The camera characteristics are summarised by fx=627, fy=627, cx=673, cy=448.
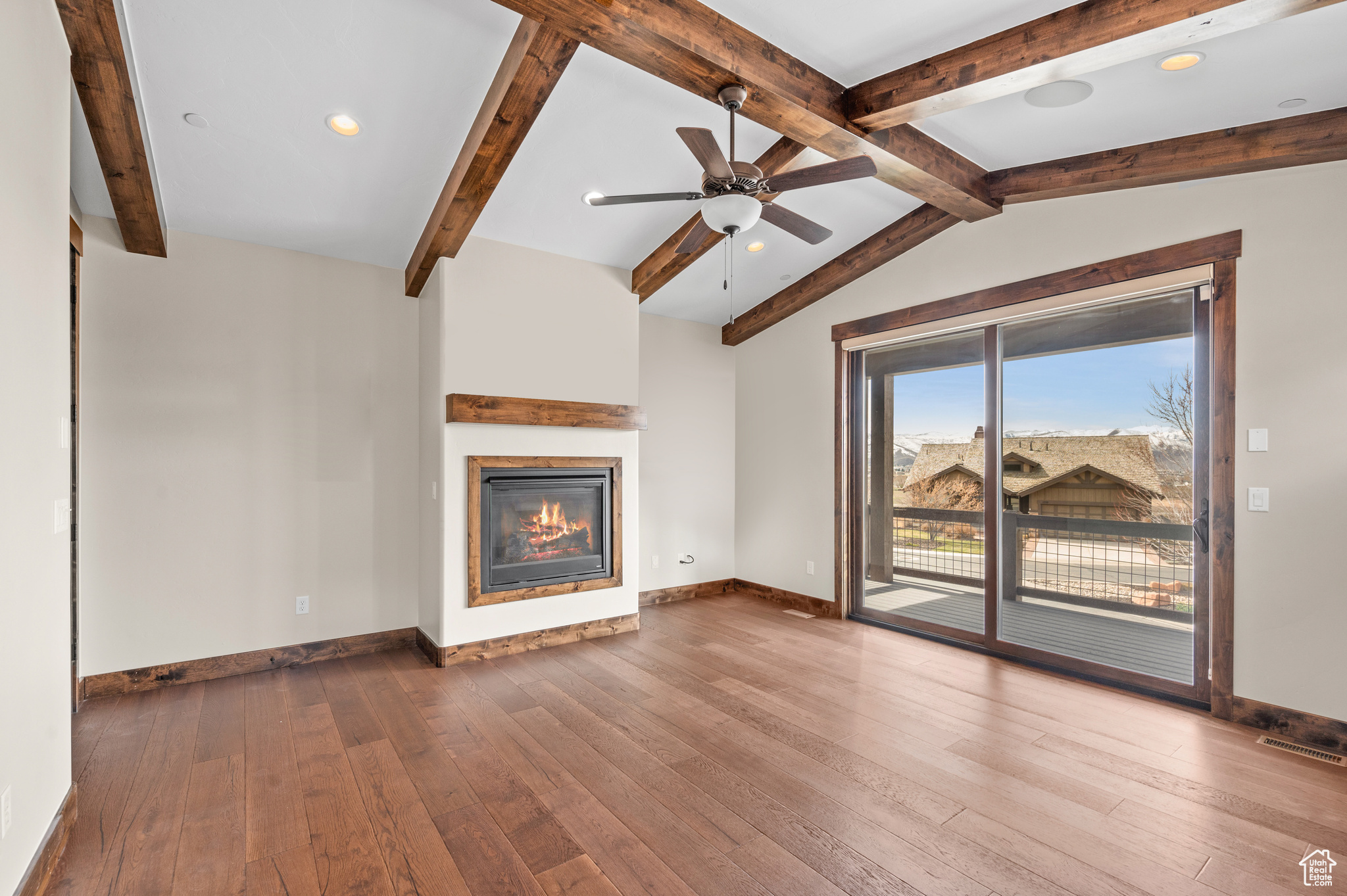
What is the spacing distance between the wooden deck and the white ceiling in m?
2.74

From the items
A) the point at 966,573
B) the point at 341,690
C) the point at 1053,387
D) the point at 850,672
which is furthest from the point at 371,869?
the point at 1053,387

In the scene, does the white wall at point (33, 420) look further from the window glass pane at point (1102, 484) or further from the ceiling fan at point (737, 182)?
the window glass pane at point (1102, 484)

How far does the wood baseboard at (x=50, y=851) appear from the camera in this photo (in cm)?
187

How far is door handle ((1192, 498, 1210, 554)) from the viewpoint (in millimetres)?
3385

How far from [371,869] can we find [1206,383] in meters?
4.47

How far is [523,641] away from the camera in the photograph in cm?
438

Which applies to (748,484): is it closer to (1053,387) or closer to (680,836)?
(1053,387)

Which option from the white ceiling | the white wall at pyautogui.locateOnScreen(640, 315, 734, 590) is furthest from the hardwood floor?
the white ceiling

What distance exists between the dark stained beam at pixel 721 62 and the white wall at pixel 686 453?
108 inches

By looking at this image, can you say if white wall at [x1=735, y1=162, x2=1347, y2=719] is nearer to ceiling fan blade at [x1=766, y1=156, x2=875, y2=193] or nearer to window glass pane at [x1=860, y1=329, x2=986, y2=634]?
window glass pane at [x1=860, y1=329, x2=986, y2=634]

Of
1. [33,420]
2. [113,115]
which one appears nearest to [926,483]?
[33,420]

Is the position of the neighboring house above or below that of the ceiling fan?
below

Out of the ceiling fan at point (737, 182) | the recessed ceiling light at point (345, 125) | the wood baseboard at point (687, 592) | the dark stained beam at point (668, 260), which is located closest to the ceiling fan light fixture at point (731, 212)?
the ceiling fan at point (737, 182)

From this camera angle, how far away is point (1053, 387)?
13.3 ft
